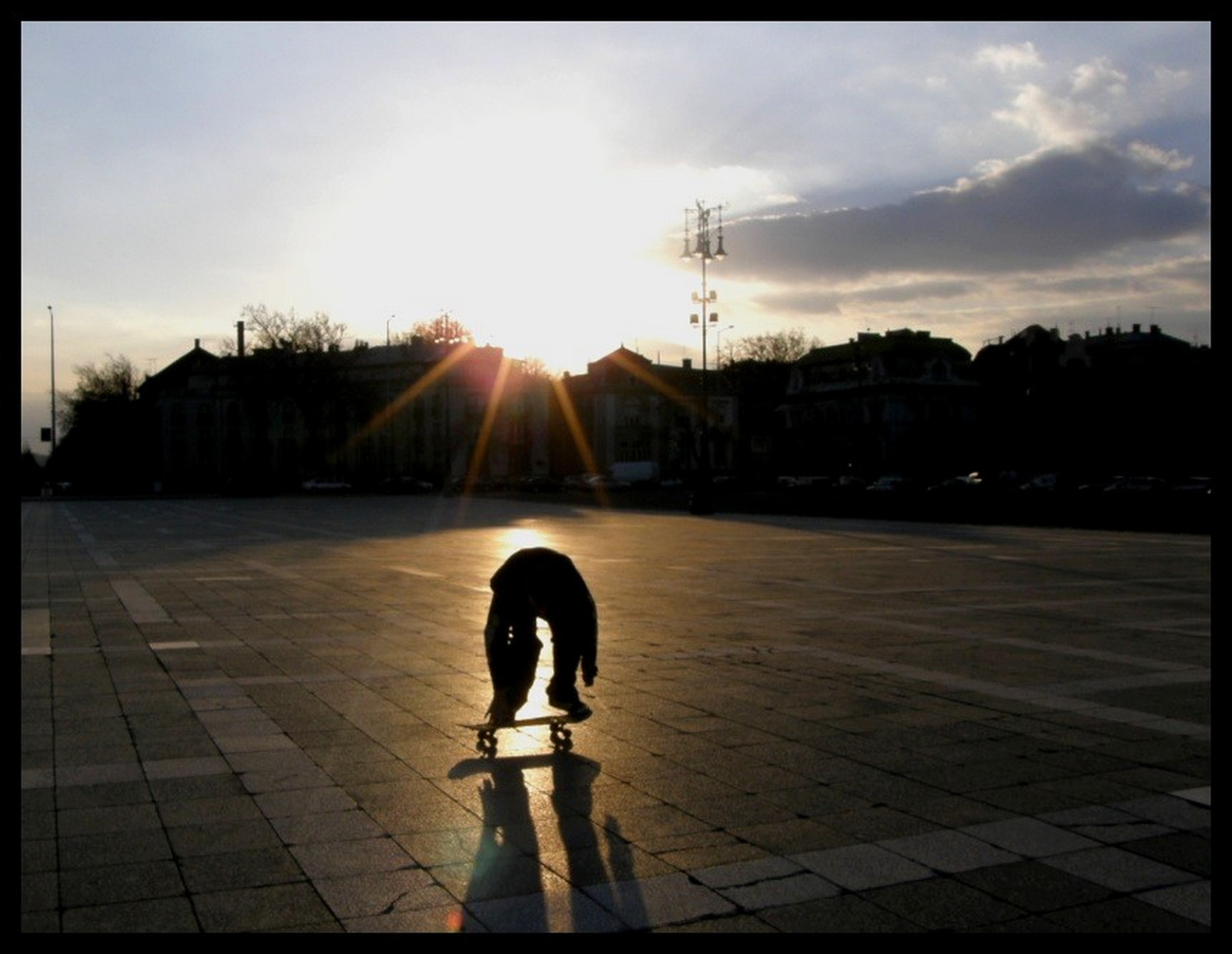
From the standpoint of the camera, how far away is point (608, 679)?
9.88m

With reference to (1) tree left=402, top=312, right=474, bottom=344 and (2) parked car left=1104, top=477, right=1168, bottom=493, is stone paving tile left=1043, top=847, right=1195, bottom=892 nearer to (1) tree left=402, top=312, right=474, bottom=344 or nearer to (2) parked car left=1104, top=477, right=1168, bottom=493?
(2) parked car left=1104, top=477, right=1168, bottom=493

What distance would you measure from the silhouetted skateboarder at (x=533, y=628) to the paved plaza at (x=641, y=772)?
1.18ft

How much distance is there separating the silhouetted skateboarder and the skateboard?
0.04 m

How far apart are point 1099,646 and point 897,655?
219 cm

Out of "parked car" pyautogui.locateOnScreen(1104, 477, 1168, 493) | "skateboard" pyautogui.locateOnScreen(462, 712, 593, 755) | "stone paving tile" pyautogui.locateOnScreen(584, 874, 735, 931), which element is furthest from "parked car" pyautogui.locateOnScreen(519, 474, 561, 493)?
"stone paving tile" pyautogui.locateOnScreen(584, 874, 735, 931)

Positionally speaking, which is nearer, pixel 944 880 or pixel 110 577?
pixel 944 880

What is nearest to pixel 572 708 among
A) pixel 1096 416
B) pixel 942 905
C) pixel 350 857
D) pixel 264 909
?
pixel 350 857

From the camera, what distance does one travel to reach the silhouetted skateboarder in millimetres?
7047

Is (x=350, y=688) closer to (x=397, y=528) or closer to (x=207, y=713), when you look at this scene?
(x=207, y=713)

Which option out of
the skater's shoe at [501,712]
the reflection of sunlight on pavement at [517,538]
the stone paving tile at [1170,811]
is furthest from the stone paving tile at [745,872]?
the reflection of sunlight on pavement at [517,538]

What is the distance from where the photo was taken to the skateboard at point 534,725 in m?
7.26

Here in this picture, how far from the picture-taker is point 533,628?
734 centimetres

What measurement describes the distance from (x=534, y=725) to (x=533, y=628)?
61 cm
